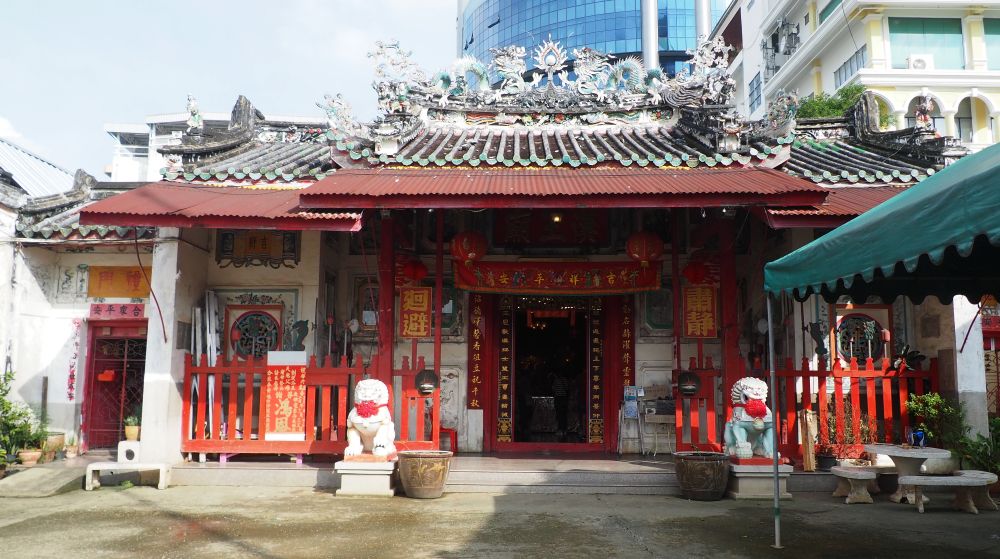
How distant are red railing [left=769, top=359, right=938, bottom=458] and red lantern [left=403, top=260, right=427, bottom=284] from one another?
473 cm

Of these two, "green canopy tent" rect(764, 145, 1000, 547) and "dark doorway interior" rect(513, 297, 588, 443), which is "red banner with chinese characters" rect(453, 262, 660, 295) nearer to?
"dark doorway interior" rect(513, 297, 588, 443)

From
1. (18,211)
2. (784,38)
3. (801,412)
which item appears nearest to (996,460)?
(801,412)

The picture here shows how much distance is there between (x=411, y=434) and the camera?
9984 millimetres

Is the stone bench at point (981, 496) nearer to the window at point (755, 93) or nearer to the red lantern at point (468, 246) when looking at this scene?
the red lantern at point (468, 246)

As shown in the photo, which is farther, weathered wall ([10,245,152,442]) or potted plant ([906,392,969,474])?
weathered wall ([10,245,152,442])

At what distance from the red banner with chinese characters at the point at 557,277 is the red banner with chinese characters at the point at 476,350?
3.77 ft

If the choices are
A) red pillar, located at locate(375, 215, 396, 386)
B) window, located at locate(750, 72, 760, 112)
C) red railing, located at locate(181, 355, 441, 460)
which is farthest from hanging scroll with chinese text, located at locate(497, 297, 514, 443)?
window, located at locate(750, 72, 760, 112)

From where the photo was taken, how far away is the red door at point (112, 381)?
34.2ft

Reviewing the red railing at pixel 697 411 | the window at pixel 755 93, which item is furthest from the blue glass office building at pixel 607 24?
the red railing at pixel 697 411

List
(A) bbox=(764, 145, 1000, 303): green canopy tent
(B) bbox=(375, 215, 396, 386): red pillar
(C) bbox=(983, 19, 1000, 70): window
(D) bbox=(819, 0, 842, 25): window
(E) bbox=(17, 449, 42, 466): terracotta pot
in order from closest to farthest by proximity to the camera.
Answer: (A) bbox=(764, 145, 1000, 303): green canopy tent
(B) bbox=(375, 215, 396, 386): red pillar
(E) bbox=(17, 449, 42, 466): terracotta pot
(C) bbox=(983, 19, 1000, 70): window
(D) bbox=(819, 0, 842, 25): window

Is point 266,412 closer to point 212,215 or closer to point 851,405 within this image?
point 212,215

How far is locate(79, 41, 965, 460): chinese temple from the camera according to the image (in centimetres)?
830

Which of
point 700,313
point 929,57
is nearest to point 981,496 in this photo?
point 700,313

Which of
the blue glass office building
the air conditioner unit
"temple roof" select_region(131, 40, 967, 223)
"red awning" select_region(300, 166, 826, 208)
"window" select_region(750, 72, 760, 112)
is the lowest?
"red awning" select_region(300, 166, 826, 208)
